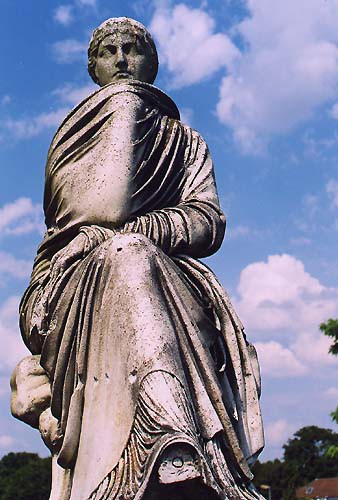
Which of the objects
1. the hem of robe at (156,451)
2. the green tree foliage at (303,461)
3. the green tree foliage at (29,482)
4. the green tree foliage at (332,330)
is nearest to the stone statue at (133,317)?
the hem of robe at (156,451)

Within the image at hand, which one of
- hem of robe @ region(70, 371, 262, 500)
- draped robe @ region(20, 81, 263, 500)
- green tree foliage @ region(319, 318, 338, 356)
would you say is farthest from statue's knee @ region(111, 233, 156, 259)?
green tree foliage @ region(319, 318, 338, 356)

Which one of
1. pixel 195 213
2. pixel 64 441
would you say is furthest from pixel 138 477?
pixel 195 213

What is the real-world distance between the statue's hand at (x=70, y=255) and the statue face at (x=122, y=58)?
5.22 feet

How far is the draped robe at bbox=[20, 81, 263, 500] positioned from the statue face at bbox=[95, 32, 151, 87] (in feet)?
1.04

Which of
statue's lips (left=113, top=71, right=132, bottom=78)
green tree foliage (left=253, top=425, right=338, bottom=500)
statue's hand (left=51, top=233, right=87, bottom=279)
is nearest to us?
statue's hand (left=51, top=233, right=87, bottom=279)

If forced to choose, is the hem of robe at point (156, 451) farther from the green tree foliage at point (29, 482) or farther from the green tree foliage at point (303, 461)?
the green tree foliage at point (303, 461)

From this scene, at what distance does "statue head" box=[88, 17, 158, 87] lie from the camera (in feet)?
20.2

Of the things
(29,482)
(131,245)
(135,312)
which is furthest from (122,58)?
(29,482)

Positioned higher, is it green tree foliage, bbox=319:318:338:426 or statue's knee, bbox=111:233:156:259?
green tree foliage, bbox=319:318:338:426

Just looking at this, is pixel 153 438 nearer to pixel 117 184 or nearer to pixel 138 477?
pixel 138 477

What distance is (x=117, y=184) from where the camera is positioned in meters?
5.33

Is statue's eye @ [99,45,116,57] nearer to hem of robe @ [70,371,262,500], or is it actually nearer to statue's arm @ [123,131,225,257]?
statue's arm @ [123,131,225,257]

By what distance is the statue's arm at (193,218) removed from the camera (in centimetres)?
513

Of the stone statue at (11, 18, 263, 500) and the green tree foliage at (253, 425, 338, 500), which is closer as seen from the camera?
the stone statue at (11, 18, 263, 500)
